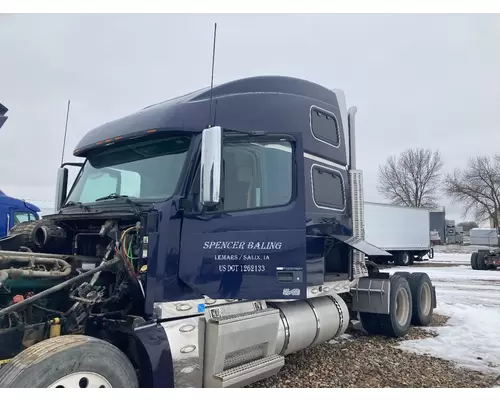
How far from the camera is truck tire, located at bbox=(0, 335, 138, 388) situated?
2.77 meters

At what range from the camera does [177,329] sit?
3758 millimetres

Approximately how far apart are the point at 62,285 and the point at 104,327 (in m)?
0.57

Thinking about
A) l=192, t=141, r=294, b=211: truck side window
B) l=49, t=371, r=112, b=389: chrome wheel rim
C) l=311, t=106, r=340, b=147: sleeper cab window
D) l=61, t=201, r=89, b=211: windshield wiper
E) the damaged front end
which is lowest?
l=49, t=371, r=112, b=389: chrome wheel rim

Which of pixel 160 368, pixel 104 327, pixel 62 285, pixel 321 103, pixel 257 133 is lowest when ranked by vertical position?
pixel 160 368

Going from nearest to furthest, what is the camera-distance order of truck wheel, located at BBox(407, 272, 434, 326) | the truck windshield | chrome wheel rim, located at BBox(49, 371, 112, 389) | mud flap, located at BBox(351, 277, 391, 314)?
chrome wheel rim, located at BBox(49, 371, 112, 389), the truck windshield, mud flap, located at BBox(351, 277, 391, 314), truck wheel, located at BBox(407, 272, 434, 326)

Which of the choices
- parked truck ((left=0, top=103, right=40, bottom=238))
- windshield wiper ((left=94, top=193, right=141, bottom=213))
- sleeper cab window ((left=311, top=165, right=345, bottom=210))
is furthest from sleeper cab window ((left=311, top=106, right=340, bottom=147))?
parked truck ((left=0, top=103, right=40, bottom=238))

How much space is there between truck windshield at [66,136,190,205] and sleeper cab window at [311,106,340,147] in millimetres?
1856

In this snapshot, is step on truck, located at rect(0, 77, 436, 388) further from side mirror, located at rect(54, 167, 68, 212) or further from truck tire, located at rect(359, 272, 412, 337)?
truck tire, located at rect(359, 272, 412, 337)

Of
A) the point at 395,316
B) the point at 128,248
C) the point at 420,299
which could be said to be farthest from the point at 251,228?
the point at 420,299

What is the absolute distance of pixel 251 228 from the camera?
14.0ft

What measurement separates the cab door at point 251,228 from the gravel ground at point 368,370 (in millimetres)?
1195

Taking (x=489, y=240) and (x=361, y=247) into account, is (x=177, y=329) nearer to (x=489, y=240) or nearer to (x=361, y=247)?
(x=361, y=247)

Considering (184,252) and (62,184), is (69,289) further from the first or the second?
(62,184)
